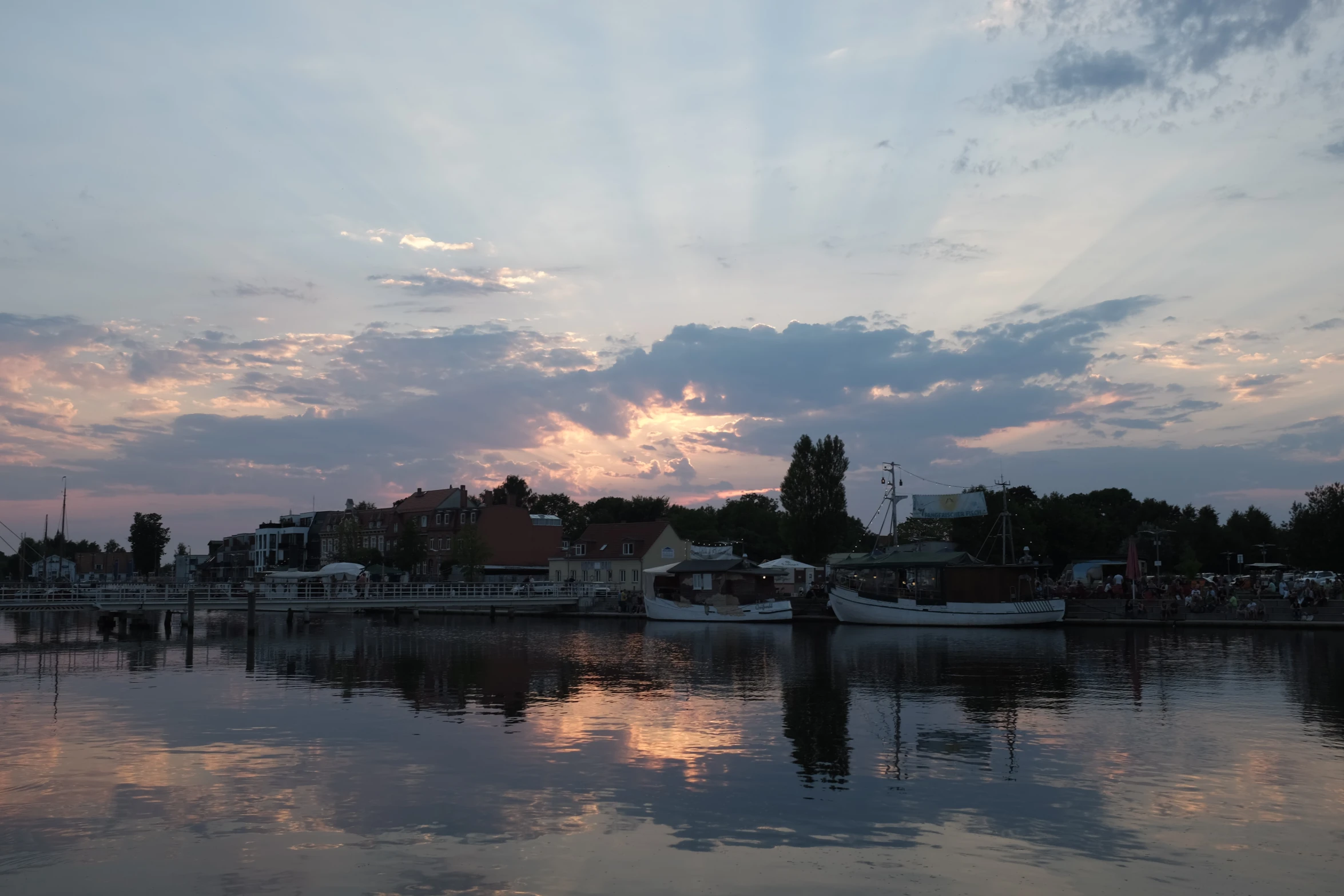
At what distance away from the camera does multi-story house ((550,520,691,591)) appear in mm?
103062

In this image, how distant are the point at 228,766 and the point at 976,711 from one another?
1911 centimetres

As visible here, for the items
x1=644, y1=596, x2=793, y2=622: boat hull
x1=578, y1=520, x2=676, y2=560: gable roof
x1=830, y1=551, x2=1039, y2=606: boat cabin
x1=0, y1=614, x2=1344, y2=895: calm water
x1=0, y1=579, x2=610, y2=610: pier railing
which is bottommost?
x1=644, y1=596, x2=793, y2=622: boat hull

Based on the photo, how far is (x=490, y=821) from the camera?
1680cm

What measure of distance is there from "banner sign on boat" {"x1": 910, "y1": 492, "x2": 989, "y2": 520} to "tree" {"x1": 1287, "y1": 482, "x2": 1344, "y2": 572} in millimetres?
23669

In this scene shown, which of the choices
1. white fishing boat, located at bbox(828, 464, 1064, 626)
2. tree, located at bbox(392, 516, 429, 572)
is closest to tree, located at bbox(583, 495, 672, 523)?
tree, located at bbox(392, 516, 429, 572)

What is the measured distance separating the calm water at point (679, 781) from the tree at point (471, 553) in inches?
2709

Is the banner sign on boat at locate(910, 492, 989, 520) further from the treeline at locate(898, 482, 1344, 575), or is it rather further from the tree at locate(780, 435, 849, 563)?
the tree at locate(780, 435, 849, 563)

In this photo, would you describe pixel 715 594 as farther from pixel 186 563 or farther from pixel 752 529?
pixel 186 563

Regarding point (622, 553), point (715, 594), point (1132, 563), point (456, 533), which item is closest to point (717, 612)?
point (715, 594)

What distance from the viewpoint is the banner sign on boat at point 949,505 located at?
86.6m

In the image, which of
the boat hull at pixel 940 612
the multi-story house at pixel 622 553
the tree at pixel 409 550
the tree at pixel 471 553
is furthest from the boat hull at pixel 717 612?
the tree at pixel 409 550

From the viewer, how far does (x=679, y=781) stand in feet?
65.1

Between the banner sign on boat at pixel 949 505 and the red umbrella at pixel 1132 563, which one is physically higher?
the banner sign on boat at pixel 949 505

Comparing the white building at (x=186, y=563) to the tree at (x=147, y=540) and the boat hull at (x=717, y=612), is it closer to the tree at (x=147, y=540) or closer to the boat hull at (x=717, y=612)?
the tree at (x=147, y=540)
